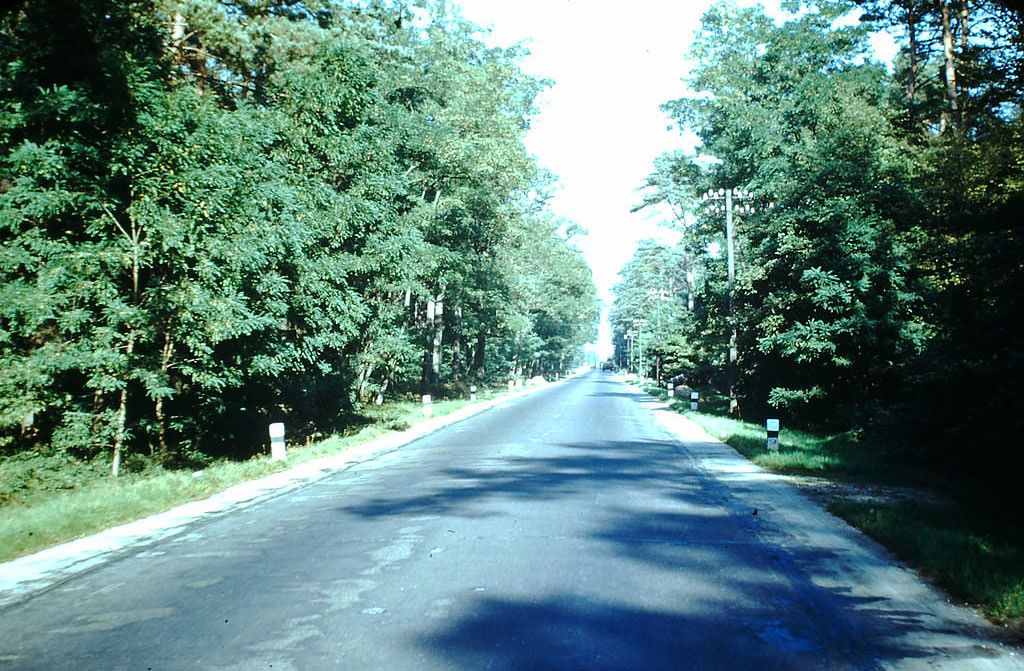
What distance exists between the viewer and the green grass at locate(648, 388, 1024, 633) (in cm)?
556

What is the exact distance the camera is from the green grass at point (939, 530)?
18.2 ft

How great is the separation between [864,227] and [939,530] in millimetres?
14007

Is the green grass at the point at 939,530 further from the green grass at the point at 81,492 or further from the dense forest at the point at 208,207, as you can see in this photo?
the green grass at the point at 81,492

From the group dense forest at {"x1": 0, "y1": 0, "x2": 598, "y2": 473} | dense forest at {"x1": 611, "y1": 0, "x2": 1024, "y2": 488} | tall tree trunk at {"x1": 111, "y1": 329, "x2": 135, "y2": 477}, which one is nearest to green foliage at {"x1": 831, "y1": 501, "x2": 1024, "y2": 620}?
dense forest at {"x1": 611, "y1": 0, "x2": 1024, "y2": 488}

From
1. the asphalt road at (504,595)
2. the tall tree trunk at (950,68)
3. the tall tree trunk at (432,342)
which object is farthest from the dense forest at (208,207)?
the tall tree trunk at (950,68)

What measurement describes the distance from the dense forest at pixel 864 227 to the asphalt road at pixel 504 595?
342cm

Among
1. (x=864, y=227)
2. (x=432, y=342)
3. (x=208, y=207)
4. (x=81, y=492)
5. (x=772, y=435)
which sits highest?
(x=864, y=227)

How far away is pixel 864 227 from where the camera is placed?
64.0 feet

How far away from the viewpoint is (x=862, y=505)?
9.18 metres

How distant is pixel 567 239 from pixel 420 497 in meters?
53.7

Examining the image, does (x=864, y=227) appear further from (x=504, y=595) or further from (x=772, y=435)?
(x=504, y=595)

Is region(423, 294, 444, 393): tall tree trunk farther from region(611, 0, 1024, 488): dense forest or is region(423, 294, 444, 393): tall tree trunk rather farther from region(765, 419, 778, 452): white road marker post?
region(765, 419, 778, 452): white road marker post

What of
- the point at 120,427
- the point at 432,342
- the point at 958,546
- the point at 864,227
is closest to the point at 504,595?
→ the point at 958,546

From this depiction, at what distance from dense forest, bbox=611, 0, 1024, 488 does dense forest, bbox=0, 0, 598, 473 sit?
10.5m
